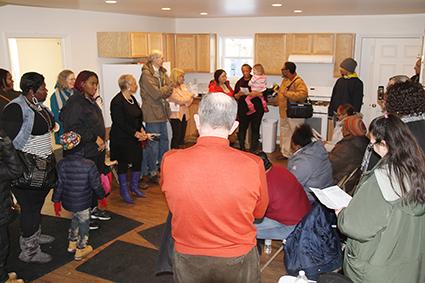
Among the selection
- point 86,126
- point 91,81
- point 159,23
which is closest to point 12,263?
point 86,126

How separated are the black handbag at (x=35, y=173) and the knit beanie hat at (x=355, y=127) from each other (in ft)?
8.47

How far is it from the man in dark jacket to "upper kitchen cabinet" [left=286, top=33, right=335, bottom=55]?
216 inches

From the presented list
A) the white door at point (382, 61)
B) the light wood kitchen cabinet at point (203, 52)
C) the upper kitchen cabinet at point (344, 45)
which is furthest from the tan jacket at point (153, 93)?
the white door at point (382, 61)

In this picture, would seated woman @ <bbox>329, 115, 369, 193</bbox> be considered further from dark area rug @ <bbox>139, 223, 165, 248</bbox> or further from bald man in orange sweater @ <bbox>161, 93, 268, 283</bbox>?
bald man in orange sweater @ <bbox>161, 93, 268, 283</bbox>

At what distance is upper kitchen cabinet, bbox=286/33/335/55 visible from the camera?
691 cm

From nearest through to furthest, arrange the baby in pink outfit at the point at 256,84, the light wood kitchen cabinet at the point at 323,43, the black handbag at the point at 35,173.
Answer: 1. the black handbag at the point at 35,173
2. the baby in pink outfit at the point at 256,84
3. the light wood kitchen cabinet at the point at 323,43

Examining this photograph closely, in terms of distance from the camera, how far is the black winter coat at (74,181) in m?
3.28

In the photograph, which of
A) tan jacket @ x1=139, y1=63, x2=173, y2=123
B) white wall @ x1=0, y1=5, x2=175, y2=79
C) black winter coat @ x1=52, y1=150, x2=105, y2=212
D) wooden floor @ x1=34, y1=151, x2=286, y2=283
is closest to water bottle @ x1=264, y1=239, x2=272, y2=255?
wooden floor @ x1=34, y1=151, x2=286, y2=283

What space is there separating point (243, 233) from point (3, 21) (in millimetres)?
4541

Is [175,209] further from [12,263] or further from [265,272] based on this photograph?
[12,263]

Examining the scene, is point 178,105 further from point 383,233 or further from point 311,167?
point 383,233

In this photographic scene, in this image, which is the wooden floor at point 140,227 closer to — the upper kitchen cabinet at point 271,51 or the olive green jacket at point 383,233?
the olive green jacket at point 383,233

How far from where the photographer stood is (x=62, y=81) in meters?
4.45

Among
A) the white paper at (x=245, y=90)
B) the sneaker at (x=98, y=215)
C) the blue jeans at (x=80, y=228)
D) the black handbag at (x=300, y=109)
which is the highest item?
the white paper at (x=245, y=90)
